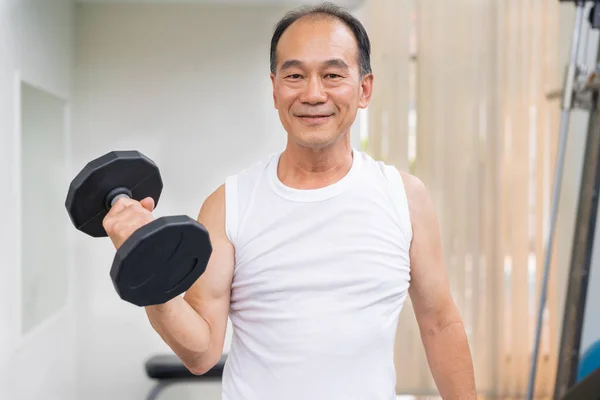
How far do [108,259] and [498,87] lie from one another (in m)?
2.24

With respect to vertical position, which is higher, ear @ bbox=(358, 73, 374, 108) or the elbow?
ear @ bbox=(358, 73, 374, 108)

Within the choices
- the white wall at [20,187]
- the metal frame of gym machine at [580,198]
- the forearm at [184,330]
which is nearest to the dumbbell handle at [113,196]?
the forearm at [184,330]

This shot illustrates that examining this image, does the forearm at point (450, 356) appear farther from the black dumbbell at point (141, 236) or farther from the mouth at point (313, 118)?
the black dumbbell at point (141, 236)

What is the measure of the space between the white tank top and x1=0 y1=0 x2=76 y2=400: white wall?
3.97ft

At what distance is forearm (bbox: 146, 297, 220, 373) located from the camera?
0.95m

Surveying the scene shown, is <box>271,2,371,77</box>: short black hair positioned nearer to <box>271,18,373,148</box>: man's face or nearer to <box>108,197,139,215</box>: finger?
<box>271,18,373,148</box>: man's face

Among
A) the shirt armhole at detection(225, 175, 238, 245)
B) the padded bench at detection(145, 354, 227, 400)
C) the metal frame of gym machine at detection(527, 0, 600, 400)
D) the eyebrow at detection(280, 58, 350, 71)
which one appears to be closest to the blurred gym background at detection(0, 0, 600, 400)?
the metal frame of gym machine at detection(527, 0, 600, 400)

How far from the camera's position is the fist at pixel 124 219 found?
2.82 feet

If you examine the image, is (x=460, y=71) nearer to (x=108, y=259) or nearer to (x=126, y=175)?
(x=108, y=259)

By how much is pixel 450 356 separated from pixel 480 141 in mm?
2718

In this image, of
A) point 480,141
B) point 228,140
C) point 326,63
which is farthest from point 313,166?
point 480,141

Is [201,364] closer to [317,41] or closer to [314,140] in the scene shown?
[314,140]

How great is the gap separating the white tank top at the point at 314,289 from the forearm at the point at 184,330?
0.29ft

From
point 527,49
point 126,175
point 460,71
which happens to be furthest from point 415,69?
point 126,175
